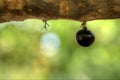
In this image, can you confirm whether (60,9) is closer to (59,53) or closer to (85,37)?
(85,37)

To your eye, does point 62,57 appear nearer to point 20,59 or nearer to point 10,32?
point 20,59

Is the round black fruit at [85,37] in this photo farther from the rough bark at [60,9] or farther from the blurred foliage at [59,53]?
the blurred foliage at [59,53]

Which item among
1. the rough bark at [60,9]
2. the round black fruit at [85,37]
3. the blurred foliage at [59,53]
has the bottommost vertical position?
the blurred foliage at [59,53]

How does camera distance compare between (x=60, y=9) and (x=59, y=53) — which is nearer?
(x=60, y=9)

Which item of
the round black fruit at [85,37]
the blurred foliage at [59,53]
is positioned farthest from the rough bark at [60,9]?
the blurred foliage at [59,53]

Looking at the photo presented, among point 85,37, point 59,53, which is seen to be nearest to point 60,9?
point 85,37

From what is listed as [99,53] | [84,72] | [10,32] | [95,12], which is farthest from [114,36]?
[95,12]
